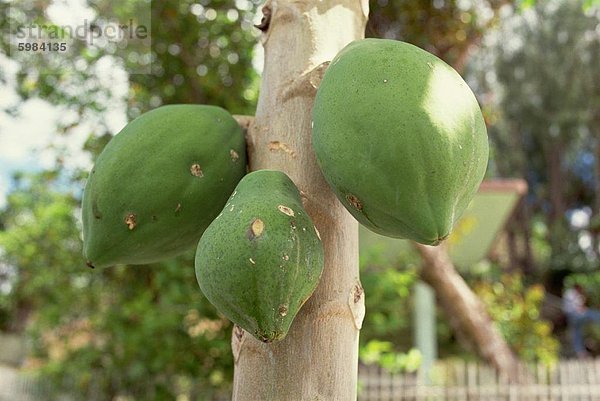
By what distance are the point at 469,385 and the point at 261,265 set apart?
212 inches

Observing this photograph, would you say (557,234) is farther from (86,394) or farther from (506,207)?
(86,394)

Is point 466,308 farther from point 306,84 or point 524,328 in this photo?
point 306,84

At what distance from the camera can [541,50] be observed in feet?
52.5

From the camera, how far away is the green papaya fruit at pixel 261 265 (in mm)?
776

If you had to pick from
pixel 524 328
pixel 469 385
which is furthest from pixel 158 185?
pixel 524 328

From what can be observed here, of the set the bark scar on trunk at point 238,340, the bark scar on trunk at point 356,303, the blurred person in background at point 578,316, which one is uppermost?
the blurred person in background at point 578,316

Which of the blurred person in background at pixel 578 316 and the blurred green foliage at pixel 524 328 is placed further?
the blurred person in background at pixel 578 316

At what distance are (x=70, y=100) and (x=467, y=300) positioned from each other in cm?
343

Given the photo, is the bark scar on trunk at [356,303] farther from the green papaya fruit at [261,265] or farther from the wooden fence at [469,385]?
the wooden fence at [469,385]

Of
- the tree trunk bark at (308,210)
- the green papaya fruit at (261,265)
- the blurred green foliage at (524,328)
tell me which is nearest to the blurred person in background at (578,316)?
the blurred green foliage at (524,328)

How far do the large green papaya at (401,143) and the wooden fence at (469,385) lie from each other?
4573 mm

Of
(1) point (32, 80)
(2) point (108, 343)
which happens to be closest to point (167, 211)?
(2) point (108, 343)

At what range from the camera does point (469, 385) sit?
18.6 ft

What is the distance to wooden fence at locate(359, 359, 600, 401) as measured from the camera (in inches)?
215
